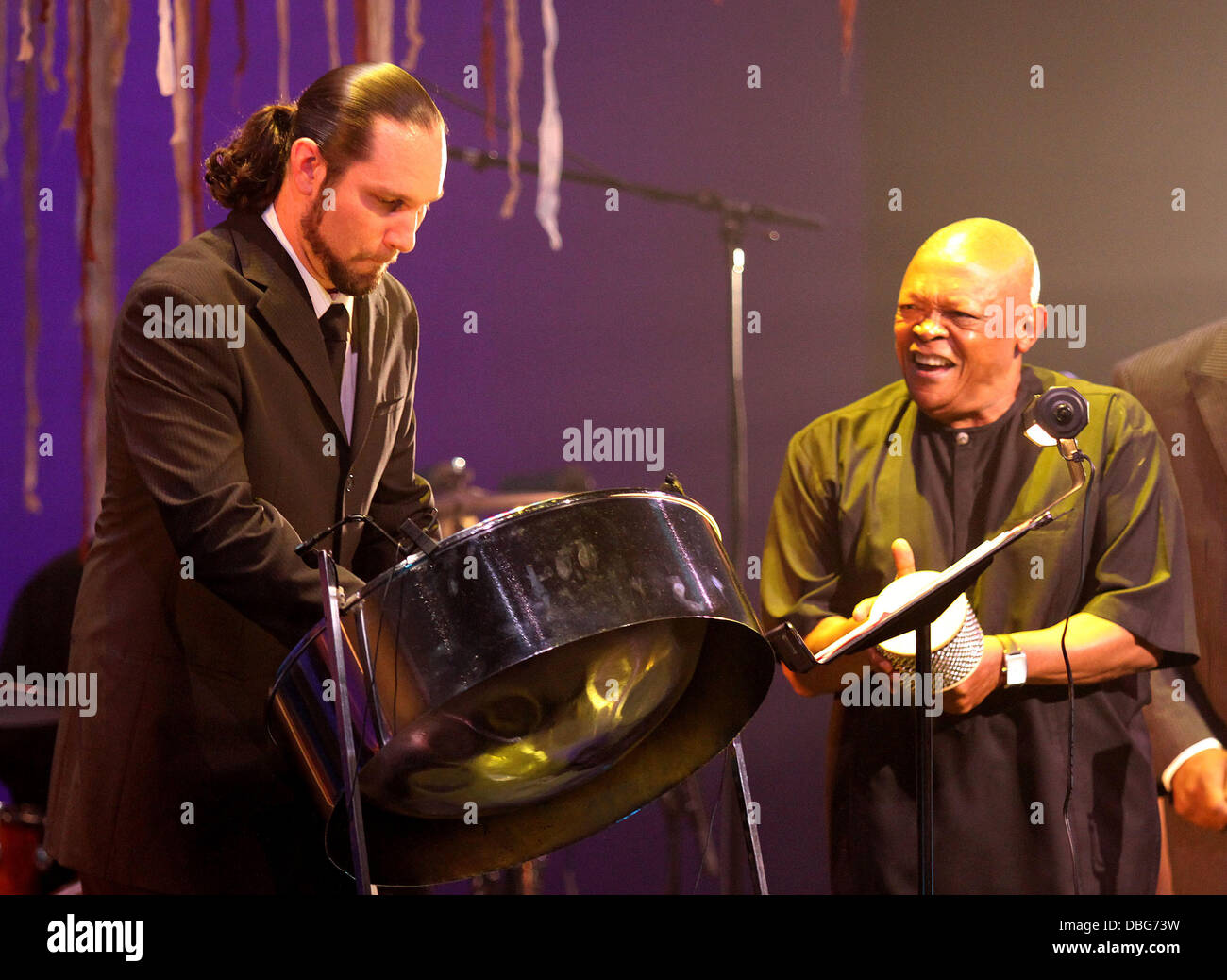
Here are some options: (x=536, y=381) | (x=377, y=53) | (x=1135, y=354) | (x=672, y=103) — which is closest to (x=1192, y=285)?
(x=1135, y=354)

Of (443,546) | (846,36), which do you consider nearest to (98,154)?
(846,36)

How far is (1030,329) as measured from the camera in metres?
2.36

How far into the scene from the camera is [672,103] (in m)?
2.52

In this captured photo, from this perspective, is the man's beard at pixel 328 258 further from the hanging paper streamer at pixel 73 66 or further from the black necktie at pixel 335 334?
the hanging paper streamer at pixel 73 66

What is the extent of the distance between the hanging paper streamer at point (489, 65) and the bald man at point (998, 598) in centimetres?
89

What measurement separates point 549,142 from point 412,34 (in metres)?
0.35

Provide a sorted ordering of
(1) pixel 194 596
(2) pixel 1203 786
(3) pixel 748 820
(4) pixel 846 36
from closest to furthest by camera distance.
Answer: (3) pixel 748 820, (1) pixel 194 596, (2) pixel 1203 786, (4) pixel 846 36

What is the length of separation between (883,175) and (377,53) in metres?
1.02

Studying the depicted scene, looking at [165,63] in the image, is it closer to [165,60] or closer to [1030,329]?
[165,60]

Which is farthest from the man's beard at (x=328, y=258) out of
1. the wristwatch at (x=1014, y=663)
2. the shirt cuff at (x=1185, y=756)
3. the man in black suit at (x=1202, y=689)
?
the shirt cuff at (x=1185, y=756)

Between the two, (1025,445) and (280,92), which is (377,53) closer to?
(280,92)

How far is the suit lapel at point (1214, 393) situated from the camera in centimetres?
240

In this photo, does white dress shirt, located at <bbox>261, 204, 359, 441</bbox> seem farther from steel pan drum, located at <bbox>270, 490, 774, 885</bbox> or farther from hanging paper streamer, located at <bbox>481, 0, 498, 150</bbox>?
hanging paper streamer, located at <bbox>481, 0, 498, 150</bbox>

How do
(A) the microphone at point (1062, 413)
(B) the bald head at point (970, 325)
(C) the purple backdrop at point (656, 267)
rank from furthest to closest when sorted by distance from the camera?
(C) the purple backdrop at point (656, 267), (B) the bald head at point (970, 325), (A) the microphone at point (1062, 413)
